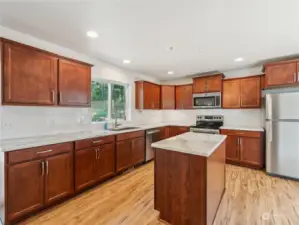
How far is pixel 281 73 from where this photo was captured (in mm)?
3447

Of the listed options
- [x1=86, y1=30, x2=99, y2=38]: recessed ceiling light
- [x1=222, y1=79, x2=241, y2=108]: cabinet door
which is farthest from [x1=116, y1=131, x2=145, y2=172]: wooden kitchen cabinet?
[x1=222, y1=79, x2=241, y2=108]: cabinet door

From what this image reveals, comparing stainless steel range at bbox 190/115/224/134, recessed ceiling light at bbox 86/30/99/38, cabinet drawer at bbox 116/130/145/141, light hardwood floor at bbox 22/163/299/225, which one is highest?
recessed ceiling light at bbox 86/30/99/38

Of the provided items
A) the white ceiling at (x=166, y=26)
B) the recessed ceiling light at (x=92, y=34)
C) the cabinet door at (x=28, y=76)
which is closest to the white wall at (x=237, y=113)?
the white ceiling at (x=166, y=26)

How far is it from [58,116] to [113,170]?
4.64ft

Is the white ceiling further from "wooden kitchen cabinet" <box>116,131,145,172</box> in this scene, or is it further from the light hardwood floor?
the light hardwood floor

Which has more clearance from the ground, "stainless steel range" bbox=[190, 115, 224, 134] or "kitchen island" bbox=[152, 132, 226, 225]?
"stainless steel range" bbox=[190, 115, 224, 134]

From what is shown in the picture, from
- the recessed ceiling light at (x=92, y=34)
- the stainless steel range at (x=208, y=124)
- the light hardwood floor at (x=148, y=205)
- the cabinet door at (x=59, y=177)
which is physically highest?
the recessed ceiling light at (x=92, y=34)

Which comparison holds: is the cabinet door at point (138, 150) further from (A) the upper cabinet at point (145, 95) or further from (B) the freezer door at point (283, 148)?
(B) the freezer door at point (283, 148)

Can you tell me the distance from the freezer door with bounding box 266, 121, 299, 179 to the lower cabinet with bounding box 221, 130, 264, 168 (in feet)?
0.81

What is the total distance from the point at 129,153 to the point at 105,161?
701 millimetres

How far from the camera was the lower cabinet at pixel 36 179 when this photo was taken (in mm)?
1904

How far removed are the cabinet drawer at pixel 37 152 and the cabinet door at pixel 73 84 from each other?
726 millimetres

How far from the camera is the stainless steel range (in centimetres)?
433

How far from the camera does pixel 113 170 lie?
3.25m
